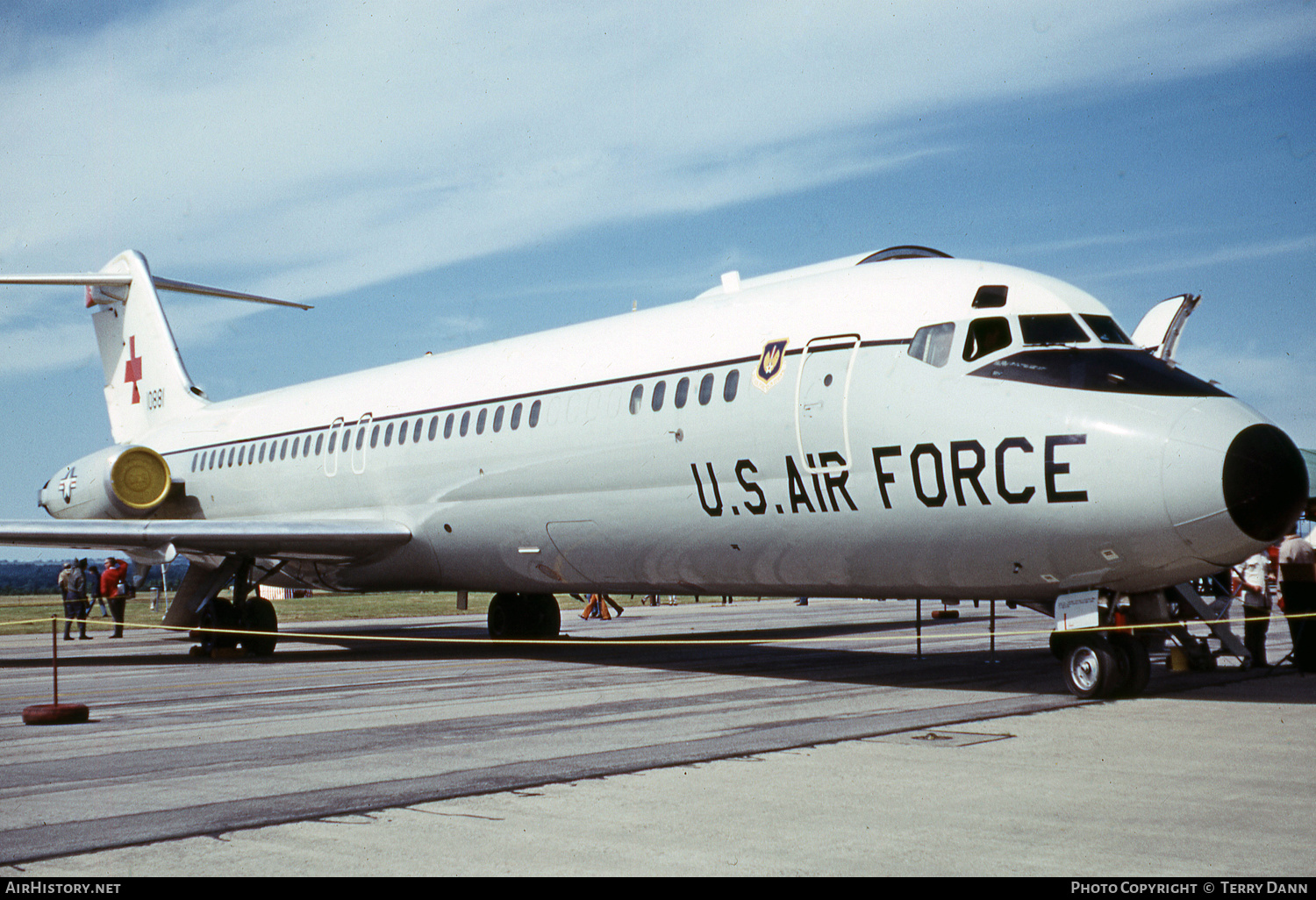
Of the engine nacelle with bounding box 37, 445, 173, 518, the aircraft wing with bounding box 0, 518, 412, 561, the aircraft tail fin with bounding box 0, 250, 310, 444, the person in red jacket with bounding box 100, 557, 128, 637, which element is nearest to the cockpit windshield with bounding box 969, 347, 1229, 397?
the aircraft wing with bounding box 0, 518, 412, 561

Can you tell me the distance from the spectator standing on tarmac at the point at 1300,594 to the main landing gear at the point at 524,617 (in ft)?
36.2

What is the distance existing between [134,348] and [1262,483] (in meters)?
23.1

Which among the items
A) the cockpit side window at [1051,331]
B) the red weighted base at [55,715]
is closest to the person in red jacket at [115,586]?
the red weighted base at [55,715]

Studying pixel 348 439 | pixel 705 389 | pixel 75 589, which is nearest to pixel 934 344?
pixel 705 389

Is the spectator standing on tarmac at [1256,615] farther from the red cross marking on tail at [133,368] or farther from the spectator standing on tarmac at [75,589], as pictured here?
the spectator standing on tarmac at [75,589]

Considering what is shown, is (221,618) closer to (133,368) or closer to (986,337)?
(133,368)

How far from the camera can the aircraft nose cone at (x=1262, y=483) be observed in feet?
30.5

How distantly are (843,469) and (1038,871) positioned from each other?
6.71 metres

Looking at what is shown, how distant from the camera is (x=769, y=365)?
1231 centimetres

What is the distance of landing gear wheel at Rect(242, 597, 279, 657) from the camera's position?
18.8m

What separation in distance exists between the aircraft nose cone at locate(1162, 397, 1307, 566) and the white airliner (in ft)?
0.06

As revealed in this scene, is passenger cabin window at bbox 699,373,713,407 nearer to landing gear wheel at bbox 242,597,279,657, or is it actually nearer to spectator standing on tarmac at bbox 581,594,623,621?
landing gear wheel at bbox 242,597,279,657
